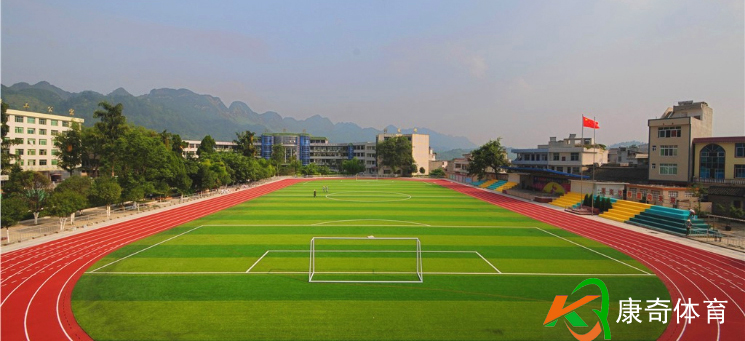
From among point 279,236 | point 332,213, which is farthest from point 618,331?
point 332,213

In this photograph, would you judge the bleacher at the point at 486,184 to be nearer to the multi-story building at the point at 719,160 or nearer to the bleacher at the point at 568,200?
the bleacher at the point at 568,200

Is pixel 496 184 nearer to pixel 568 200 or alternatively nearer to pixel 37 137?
pixel 568 200

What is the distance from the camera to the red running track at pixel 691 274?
434 inches

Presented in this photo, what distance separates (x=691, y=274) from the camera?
627 inches

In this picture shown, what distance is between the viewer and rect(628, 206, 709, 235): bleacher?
2395 centimetres

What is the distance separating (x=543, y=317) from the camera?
1146 centimetres

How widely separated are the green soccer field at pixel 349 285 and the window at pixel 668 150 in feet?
74.3

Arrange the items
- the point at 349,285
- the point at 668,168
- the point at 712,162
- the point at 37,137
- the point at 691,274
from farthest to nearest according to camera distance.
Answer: the point at 37,137
the point at 668,168
the point at 712,162
the point at 691,274
the point at 349,285

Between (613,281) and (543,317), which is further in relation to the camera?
(613,281)

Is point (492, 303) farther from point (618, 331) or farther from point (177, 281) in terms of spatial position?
point (177, 281)

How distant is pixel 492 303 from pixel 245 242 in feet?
46.8

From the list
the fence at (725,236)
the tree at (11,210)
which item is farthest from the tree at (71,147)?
the fence at (725,236)

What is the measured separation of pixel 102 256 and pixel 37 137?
66.3 m

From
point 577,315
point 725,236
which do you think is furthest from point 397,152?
point 577,315
